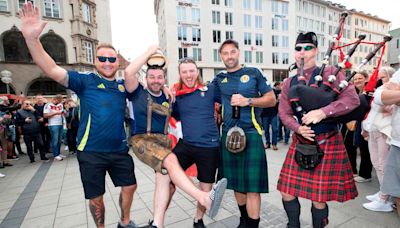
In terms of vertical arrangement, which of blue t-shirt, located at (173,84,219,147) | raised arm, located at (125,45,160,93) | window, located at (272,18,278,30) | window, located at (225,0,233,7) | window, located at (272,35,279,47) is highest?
window, located at (225,0,233,7)

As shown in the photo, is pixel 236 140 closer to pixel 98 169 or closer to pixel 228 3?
pixel 98 169

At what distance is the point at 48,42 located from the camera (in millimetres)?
22844

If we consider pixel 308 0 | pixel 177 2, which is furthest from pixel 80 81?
pixel 308 0

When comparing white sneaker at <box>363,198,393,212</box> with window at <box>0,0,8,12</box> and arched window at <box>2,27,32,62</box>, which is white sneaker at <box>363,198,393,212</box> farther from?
window at <box>0,0,8,12</box>

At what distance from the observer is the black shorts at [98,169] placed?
2.55 metres

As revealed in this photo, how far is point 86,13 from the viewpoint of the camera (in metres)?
25.1

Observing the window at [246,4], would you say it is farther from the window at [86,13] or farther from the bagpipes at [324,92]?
the bagpipes at [324,92]

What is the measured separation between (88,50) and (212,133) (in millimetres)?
25594

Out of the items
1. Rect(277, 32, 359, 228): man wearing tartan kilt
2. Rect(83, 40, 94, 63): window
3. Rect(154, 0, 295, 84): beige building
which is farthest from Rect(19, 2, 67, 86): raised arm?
Rect(154, 0, 295, 84): beige building

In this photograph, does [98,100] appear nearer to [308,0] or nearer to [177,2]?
[177,2]

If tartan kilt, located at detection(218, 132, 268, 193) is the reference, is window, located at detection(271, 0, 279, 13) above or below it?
above

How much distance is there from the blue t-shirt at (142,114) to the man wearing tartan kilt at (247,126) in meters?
0.76

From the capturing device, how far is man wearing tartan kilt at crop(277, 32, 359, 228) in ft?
7.29

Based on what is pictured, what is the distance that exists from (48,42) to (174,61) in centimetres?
1414
